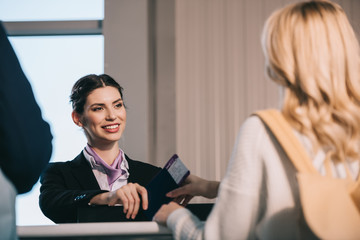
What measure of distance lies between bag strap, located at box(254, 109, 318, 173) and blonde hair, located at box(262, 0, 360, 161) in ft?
0.11

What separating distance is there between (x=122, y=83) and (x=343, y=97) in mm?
2522

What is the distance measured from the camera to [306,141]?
1.03 m

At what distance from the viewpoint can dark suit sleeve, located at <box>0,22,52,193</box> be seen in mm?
931

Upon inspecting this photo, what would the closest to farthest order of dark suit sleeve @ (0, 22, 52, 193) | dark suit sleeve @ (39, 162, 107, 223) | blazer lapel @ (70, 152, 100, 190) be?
dark suit sleeve @ (0, 22, 52, 193)
dark suit sleeve @ (39, 162, 107, 223)
blazer lapel @ (70, 152, 100, 190)

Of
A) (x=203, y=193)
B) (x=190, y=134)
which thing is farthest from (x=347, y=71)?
(x=190, y=134)

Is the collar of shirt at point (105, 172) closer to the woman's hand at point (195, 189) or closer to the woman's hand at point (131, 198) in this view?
the woman's hand at point (131, 198)

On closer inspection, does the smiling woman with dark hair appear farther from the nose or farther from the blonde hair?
the blonde hair

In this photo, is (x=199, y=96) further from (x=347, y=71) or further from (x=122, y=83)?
(x=347, y=71)

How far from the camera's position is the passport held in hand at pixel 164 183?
1558mm

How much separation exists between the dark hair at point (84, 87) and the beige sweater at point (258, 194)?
184 cm

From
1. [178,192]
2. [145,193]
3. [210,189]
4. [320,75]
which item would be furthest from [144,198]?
[320,75]

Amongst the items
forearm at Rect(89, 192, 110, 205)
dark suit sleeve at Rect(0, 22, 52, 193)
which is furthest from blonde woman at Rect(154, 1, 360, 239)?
forearm at Rect(89, 192, 110, 205)

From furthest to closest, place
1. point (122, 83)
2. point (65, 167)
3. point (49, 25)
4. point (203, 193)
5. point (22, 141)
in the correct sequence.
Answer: point (49, 25) → point (122, 83) → point (65, 167) → point (203, 193) → point (22, 141)

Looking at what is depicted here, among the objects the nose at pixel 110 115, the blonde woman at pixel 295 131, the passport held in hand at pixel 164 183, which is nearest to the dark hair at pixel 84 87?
the nose at pixel 110 115
